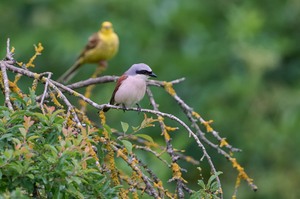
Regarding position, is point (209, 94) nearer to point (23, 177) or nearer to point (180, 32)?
point (180, 32)

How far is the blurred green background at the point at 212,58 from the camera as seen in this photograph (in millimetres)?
10562

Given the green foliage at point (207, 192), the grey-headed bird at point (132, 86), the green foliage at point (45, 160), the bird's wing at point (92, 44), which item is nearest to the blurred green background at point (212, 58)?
the bird's wing at point (92, 44)

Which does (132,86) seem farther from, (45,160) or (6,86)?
(45,160)

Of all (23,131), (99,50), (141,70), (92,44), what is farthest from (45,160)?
(92,44)

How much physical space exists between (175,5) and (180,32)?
1.13 meters

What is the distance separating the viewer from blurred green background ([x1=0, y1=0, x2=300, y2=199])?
1056 centimetres

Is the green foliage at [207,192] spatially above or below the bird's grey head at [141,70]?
below

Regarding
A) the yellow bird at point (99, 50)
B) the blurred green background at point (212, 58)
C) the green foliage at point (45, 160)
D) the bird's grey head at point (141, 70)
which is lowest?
the green foliage at point (45, 160)

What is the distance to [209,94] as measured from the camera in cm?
1127

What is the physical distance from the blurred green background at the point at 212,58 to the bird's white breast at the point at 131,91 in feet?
15.0

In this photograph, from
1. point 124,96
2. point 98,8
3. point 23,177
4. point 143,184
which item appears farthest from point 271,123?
point 23,177

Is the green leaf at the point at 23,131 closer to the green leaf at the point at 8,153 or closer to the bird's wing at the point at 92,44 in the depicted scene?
the green leaf at the point at 8,153

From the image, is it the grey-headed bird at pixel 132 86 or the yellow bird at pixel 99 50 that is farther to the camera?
the yellow bird at pixel 99 50

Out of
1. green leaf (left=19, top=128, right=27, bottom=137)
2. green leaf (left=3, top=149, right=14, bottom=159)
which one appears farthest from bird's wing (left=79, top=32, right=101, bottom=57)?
green leaf (left=3, top=149, right=14, bottom=159)
